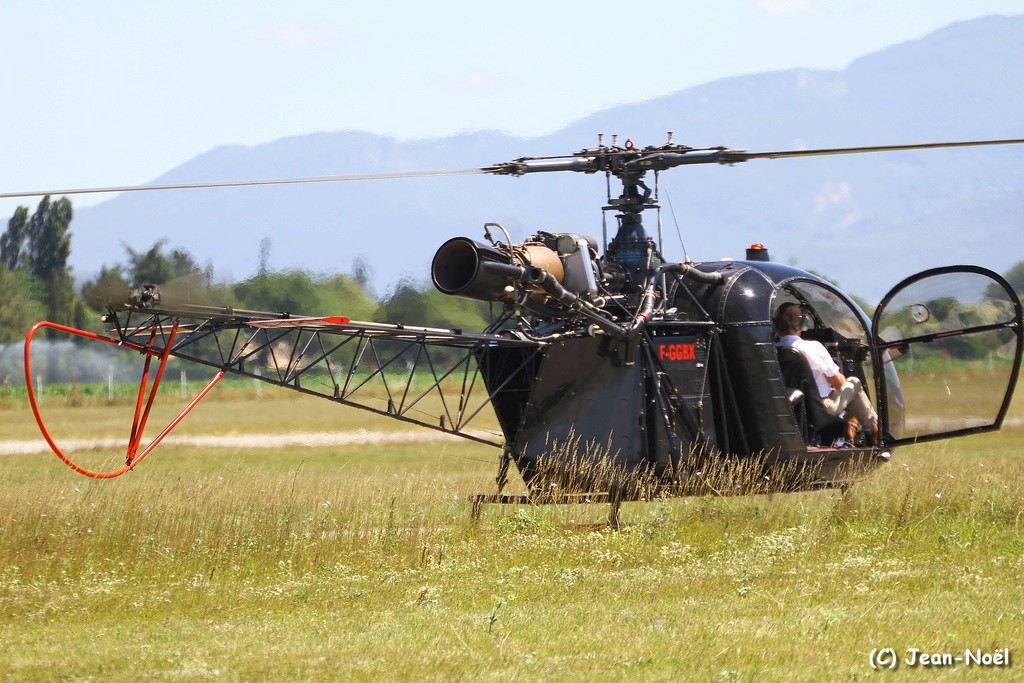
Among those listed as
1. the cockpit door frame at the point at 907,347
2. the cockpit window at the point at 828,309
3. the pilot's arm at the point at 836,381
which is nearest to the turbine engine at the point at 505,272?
the cockpit window at the point at 828,309

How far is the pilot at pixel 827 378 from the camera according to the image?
590 inches

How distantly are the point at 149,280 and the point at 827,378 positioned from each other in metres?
19.3

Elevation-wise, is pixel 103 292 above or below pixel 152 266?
above

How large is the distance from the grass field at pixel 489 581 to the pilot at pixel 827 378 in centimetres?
78

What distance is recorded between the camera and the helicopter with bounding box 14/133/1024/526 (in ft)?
45.0

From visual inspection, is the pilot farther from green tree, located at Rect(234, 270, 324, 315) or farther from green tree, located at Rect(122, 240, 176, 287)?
green tree, located at Rect(122, 240, 176, 287)

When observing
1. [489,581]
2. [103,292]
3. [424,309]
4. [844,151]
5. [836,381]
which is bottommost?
[489,581]

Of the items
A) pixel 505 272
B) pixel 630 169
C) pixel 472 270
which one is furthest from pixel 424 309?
pixel 505 272

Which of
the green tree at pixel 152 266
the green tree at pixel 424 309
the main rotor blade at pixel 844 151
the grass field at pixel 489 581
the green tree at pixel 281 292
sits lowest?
the grass field at pixel 489 581

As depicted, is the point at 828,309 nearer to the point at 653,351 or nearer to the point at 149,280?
the point at 653,351

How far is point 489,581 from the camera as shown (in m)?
12.2

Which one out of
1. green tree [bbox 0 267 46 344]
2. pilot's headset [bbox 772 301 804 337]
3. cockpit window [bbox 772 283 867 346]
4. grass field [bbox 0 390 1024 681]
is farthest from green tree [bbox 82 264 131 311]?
green tree [bbox 0 267 46 344]

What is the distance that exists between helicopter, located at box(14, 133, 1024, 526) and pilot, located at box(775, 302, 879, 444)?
0.34ft

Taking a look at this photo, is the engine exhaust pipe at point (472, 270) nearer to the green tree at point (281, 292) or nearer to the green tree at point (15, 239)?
the green tree at point (281, 292)
